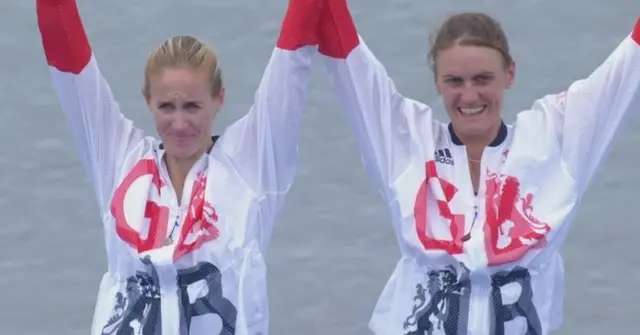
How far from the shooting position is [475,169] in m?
2.47

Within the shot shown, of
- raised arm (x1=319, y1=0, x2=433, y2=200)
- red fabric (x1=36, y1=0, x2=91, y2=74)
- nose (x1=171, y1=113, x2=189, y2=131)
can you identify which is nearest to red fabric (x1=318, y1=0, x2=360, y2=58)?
raised arm (x1=319, y1=0, x2=433, y2=200)

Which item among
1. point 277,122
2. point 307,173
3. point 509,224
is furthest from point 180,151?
point 307,173

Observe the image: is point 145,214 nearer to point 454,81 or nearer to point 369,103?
point 369,103

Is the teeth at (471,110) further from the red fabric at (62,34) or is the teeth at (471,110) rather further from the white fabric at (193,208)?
the red fabric at (62,34)

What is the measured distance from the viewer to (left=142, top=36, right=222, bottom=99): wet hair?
7.91 feet

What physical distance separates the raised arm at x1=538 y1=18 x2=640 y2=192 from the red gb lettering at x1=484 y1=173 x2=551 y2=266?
0.34 ft

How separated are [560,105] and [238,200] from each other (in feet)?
1.82

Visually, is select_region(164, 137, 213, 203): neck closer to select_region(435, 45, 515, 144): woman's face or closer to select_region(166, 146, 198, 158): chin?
select_region(166, 146, 198, 158): chin

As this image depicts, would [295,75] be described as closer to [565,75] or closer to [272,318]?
[272,318]

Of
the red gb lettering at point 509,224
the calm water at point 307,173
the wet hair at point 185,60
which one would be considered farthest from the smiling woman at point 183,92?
the calm water at point 307,173

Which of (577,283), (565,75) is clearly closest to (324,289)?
(577,283)

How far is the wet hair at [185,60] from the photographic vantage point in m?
2.41

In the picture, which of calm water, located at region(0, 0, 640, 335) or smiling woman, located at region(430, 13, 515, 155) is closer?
Answer: smiling woman, located at region(430, 13, 515, 155)

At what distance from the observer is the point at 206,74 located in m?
2.42
